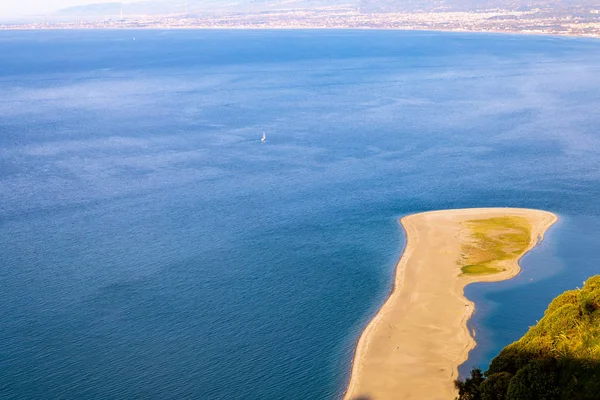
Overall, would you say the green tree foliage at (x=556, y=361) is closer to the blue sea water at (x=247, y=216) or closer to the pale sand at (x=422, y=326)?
the pale sand at (x=422, y=326)

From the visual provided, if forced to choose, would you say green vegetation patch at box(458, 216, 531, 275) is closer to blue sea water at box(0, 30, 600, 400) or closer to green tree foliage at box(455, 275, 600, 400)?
blue sea water at box(0, 30, 600, 400)

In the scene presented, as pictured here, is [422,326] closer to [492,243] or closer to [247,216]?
[492,243]

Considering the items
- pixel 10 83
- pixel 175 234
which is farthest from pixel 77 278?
pixel 10 83

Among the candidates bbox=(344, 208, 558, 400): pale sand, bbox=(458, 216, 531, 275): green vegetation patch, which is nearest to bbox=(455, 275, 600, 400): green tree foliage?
bbox=(344, 208, 558, 400): pale sand

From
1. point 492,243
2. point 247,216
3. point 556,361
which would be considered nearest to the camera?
point 556,361

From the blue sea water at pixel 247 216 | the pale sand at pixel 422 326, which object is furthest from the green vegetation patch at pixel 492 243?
the blue sea water at pixel 247 216

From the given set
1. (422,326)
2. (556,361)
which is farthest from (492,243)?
(556,361)

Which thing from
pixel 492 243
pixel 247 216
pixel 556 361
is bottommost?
pixel 492 243
